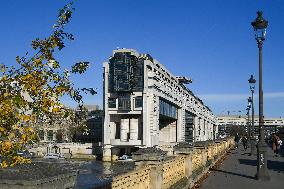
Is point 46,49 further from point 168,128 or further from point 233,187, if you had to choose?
point 168,128

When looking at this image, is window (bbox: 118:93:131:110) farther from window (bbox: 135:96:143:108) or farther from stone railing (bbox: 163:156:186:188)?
stone railing (bbox: 163:156:186:188)

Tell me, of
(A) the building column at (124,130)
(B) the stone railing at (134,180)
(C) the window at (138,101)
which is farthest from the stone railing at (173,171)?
(A) the building column at (124,130)

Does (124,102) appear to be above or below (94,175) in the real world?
above

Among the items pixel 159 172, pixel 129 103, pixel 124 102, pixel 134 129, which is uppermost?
pixel 124 102

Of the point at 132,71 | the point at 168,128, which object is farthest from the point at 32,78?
the point at 168,128

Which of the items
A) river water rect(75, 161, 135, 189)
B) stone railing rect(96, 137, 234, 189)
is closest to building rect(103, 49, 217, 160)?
river water rect(75, 161, 135, 189)

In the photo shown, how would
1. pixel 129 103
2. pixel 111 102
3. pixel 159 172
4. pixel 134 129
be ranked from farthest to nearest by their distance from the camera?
1. pixel 111 102
2. pixel 134 129
3. pixel 129 103
4. pixel 159 172

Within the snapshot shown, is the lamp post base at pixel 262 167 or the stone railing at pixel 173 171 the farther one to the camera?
the lamp post base at pixel 262 167

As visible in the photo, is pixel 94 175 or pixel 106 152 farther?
pixel 106 152

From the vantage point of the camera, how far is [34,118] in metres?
6.55

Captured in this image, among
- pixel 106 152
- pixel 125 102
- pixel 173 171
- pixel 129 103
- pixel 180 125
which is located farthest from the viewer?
pixel 180 125

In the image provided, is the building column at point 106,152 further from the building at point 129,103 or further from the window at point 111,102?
the window at point 111,102

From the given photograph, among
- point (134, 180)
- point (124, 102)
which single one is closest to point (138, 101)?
point (124, 102)

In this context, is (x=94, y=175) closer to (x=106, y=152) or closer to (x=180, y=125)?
(x=106, y=152)
